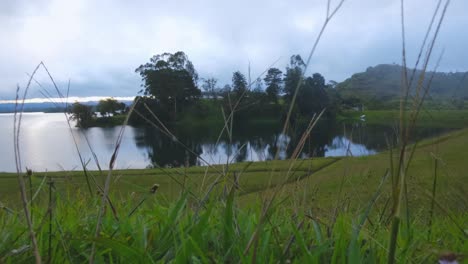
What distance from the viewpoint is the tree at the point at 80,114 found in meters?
2.27

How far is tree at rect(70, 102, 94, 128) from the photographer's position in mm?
2274

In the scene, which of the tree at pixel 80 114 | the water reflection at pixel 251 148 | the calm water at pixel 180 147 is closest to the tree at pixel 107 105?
the tree at pixel 80 114

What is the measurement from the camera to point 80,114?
2.54 m

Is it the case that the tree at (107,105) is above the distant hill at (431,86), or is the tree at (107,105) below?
below

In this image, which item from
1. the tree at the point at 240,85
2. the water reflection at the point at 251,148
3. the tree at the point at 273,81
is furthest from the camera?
the tree at the point at 273,81

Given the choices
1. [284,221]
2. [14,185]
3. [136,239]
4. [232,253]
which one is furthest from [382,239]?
[14,185]

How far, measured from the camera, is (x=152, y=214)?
1604mm

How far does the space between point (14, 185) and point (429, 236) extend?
1948 cm

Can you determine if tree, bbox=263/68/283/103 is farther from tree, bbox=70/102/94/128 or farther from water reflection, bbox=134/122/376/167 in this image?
tree, bbox=70/102/94/128

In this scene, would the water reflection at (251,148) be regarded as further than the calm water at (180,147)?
No

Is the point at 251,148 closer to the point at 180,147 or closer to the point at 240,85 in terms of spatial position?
the point at 240,85

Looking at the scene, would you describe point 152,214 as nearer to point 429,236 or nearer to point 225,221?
point 225,221

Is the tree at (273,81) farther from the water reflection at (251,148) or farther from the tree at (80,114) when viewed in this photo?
the tree at (80,114)

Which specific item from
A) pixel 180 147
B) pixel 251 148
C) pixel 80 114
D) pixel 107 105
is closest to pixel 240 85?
pixel 251 148
